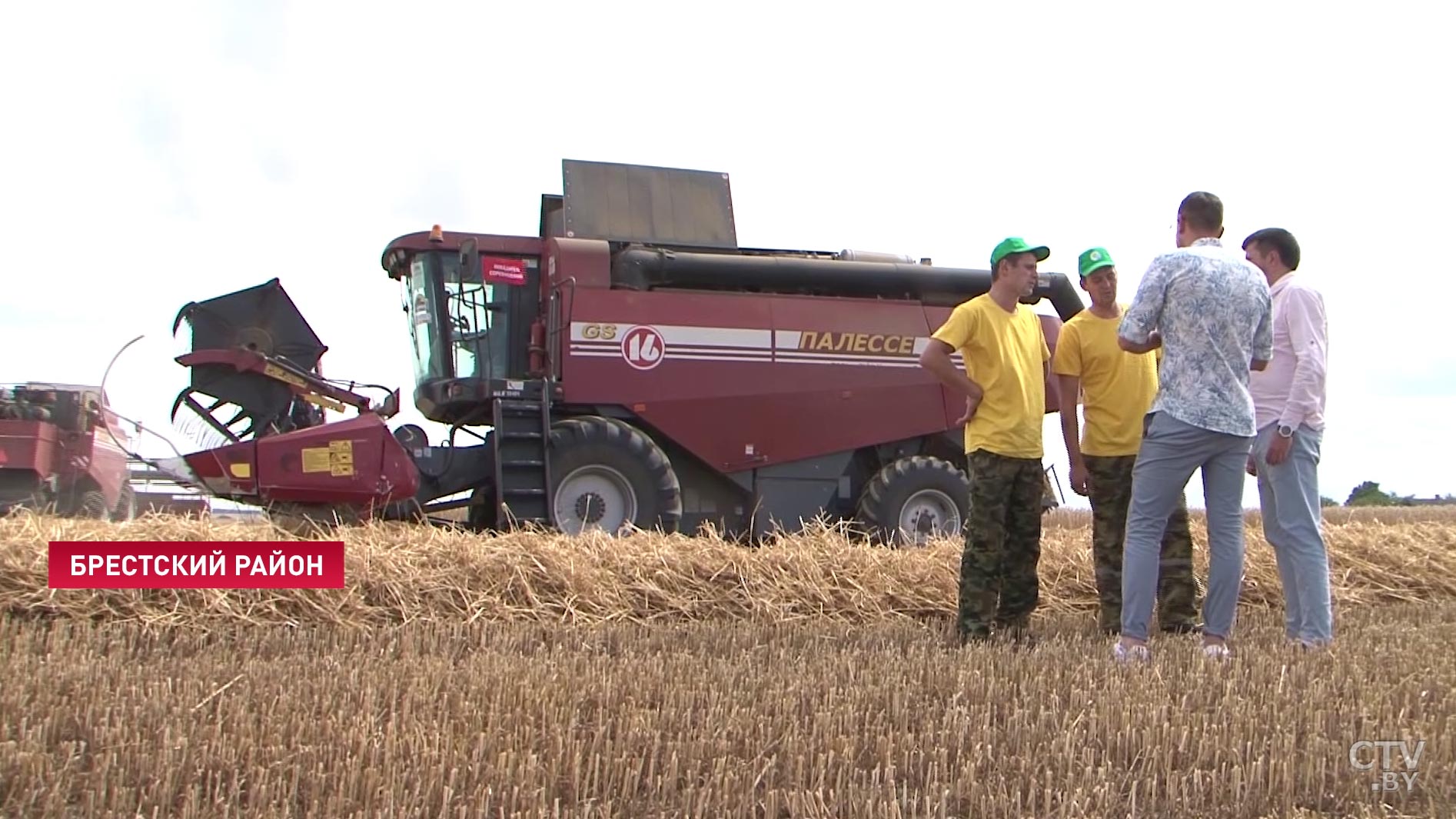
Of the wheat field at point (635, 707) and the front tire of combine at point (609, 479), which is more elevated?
the front tire of combine at point (609, 479)

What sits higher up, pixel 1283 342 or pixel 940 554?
pixel 1283 342

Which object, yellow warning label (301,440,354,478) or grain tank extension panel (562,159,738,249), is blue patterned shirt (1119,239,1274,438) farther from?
grain tank extension panel (562,159,738,249)

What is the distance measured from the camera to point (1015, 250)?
494 cm

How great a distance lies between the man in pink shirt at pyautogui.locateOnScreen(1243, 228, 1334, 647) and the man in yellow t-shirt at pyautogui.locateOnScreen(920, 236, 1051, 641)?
34.7 inches

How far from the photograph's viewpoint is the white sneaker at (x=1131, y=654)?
161 inches

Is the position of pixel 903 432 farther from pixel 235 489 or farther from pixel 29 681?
pixel 29 681

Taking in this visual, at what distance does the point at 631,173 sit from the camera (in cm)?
990

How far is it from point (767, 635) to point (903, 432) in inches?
200

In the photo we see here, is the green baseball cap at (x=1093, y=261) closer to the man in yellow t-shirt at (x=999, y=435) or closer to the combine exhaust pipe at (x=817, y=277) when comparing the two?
the man in yellow t-shirt at (x=999, y=435)

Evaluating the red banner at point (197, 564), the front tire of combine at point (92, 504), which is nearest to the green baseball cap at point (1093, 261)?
the red banner at point (197, 564)

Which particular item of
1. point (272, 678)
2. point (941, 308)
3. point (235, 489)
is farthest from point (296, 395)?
point (272, 678)

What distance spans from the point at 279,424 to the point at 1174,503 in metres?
7.03

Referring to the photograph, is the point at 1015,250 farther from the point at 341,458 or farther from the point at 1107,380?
the point at 341,458

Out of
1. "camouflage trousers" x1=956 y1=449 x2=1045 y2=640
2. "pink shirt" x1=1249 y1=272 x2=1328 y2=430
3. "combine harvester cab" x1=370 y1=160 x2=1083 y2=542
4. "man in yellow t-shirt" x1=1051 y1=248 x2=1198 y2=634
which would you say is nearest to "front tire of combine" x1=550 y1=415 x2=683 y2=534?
"combine harvester cab" x1=370 y1=160 x2=1083 y2=542
